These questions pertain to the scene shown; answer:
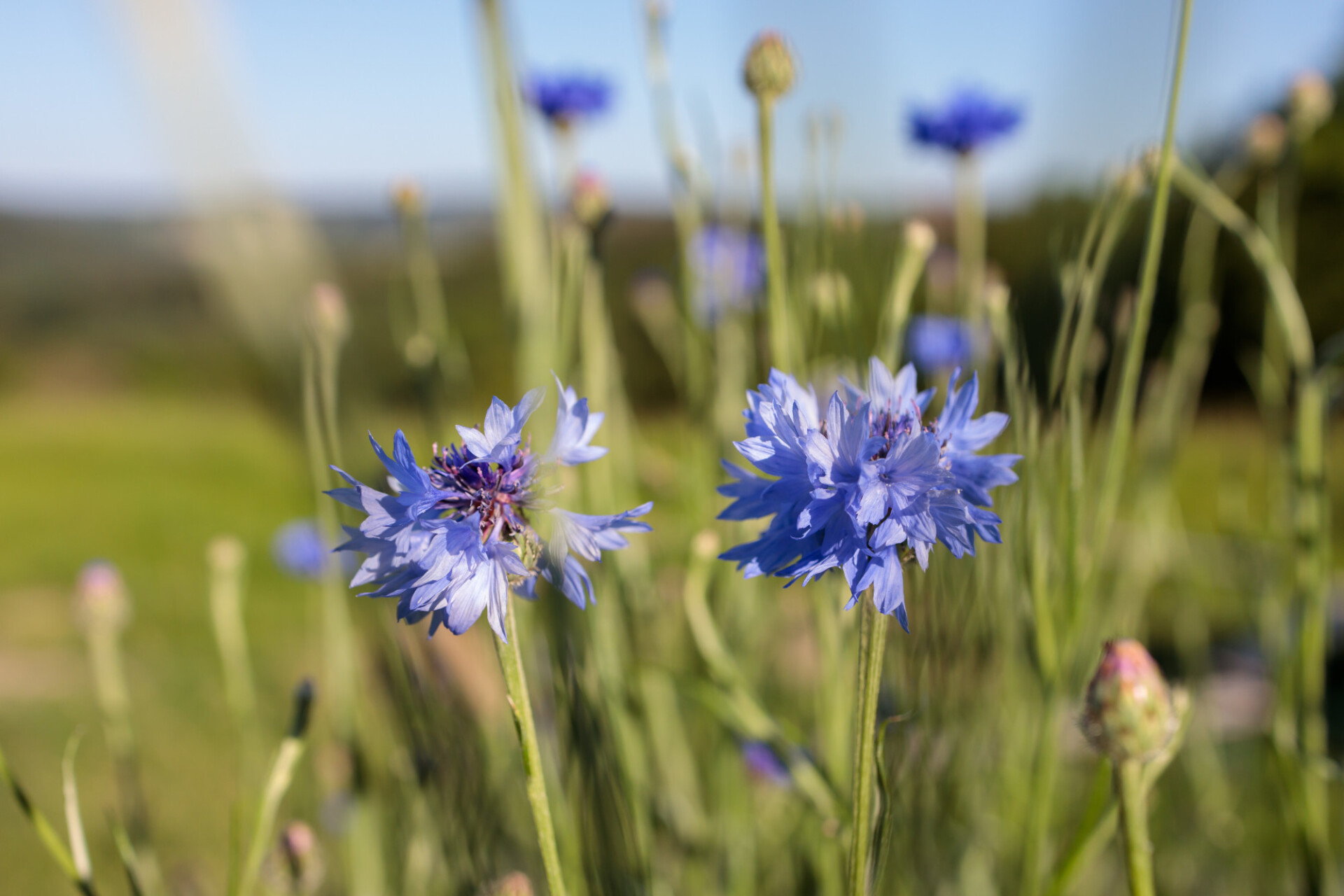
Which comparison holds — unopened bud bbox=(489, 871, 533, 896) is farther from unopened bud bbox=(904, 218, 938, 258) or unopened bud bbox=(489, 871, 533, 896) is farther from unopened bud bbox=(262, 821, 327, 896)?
unopened bud bbox=(904, 218, 938, 258)

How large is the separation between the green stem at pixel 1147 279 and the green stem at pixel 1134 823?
0.15 metres

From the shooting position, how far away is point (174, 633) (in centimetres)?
202

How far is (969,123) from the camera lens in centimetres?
79

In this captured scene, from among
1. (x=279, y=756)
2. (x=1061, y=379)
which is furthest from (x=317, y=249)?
(x=1061, y=379)

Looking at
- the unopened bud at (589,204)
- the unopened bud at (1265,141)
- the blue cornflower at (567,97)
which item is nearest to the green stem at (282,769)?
the unopened bud at (589,204)

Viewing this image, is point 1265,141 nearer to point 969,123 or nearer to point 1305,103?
point 1305,103

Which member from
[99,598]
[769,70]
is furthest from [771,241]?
[99,598]

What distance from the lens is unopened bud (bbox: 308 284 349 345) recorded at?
1.35ft

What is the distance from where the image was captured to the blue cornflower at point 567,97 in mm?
810

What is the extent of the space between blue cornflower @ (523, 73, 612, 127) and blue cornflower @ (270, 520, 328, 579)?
1.71ft

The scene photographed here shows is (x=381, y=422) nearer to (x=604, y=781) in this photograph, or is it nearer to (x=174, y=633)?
(x=604, y=781)

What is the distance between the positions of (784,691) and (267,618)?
57.8 inches

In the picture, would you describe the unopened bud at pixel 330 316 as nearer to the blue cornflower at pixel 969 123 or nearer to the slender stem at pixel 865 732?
the slender stem at pixel 865 732

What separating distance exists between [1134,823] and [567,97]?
2.31 feet
